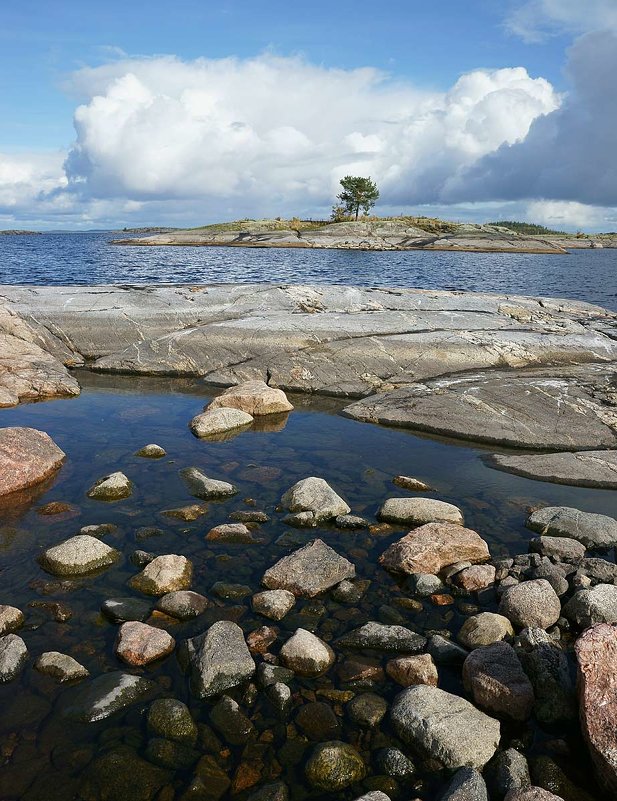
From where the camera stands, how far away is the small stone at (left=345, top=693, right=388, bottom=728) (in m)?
5.41

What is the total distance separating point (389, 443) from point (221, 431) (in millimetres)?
3749

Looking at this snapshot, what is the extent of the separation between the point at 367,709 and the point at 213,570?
2.98 meters

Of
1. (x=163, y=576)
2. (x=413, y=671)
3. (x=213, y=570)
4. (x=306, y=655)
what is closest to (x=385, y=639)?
(x=413, y=671)

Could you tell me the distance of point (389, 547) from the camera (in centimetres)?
822

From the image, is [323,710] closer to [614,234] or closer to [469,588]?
[469,588]

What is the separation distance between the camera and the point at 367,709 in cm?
550

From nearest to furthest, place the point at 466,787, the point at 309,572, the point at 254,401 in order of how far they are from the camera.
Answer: the point at 466,787, the point at 309,572, the point at 254,401

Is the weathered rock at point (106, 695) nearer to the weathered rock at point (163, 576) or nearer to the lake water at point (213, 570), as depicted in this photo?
the lake water at point (213, 570)

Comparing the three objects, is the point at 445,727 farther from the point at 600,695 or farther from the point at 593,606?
the point at 593,606

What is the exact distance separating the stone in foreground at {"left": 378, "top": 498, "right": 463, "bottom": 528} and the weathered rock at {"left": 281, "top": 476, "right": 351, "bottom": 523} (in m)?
0.67

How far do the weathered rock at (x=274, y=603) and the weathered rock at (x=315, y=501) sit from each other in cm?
208

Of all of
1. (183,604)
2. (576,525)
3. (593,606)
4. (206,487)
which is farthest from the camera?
(206,487)

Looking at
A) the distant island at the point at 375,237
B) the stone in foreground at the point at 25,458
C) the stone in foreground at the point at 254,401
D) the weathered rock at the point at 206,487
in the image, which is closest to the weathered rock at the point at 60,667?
the weathered rock at the point at 206,487

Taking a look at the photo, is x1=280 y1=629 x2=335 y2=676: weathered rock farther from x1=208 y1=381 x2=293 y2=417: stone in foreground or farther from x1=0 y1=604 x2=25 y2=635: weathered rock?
x1=208 y1=381 x2=293 y2=417: stone in foreground
